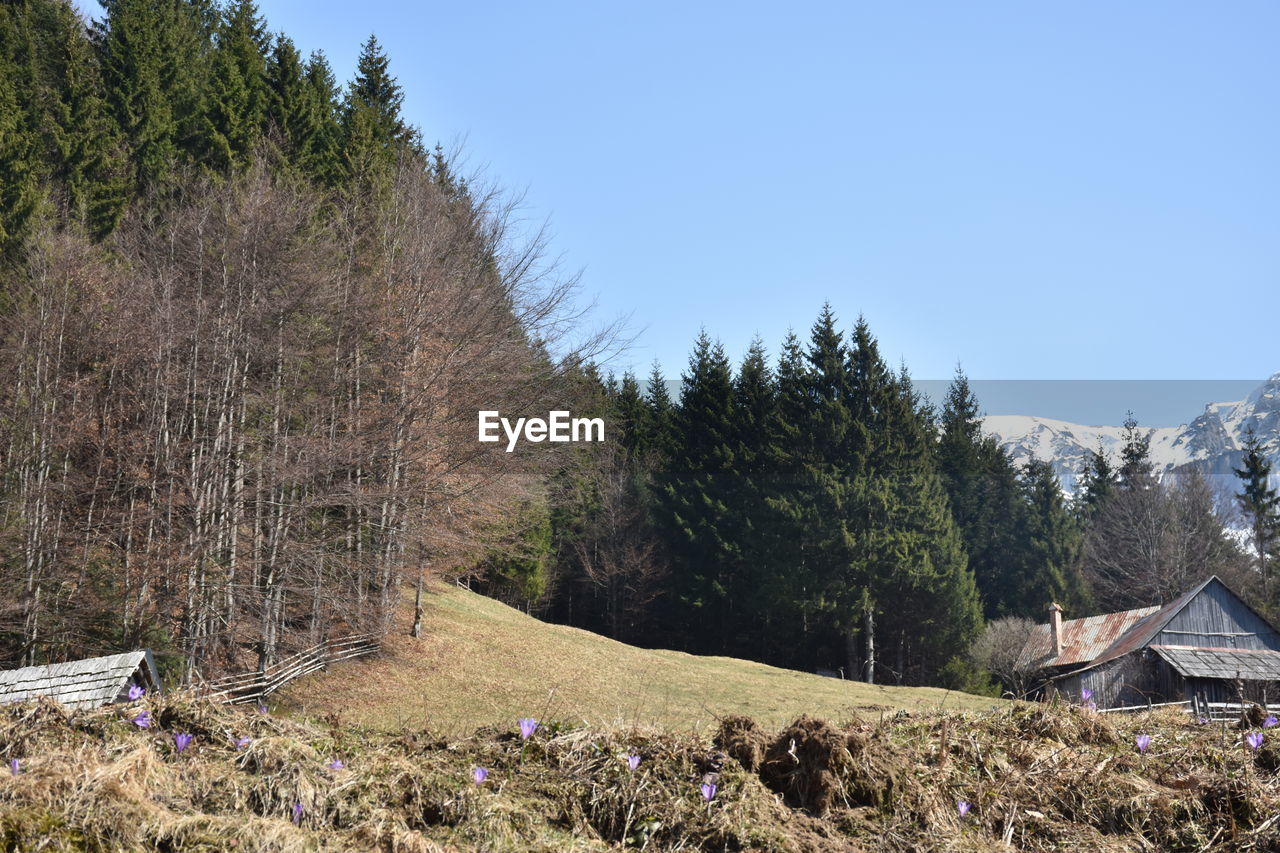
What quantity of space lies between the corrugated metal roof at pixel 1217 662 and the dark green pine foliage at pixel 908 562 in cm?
915

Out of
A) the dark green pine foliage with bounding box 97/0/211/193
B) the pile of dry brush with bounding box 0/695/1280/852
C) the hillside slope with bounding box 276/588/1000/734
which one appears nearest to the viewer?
the pile of dry brush with bounding box 0/695/1280/852

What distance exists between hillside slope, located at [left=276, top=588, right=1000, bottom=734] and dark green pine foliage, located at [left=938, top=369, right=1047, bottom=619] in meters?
22.5

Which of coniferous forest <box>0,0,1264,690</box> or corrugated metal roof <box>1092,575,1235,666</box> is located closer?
coniferous forest <box>0,0,1264,690</box>

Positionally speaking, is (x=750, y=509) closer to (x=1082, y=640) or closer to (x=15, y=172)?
(x=1082, y=640)

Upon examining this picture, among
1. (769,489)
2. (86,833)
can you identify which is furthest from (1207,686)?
(86,833)

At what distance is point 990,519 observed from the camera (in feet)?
173

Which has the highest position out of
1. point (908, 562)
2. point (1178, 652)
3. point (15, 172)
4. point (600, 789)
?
point (15, 172)

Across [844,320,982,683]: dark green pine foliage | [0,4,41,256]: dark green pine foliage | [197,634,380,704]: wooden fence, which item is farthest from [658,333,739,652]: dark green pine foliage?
[0,4,41,256]: dark green pine foliage

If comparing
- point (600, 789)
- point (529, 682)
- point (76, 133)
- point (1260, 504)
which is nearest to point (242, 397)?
point (529, 682)

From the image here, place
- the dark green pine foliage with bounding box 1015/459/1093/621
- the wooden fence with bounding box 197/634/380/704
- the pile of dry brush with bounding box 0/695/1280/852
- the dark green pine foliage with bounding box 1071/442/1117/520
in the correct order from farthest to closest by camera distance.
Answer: the dark green pine foliage with bounding box 1071/442/1117/520
the dark green pine foliage with bounding box 1015/459/1093/621
the wooden fence with bounding box 197/634/380/704
the pile of dry brush with bounding box 0/695/1280/852

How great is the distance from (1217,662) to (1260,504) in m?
28.6

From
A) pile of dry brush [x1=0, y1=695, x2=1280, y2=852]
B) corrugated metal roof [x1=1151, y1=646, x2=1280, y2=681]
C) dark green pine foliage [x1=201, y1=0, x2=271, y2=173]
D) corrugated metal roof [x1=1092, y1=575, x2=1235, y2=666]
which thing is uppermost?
dark green pine foliage [x1=201, y1=0, x2=271, y2=173]

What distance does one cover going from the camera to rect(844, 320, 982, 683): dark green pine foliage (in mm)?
41344

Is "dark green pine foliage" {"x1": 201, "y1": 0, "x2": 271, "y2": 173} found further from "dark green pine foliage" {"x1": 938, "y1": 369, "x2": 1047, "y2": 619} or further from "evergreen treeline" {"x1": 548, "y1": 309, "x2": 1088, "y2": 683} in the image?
"dark green pine foliage" {"x1": 938, "y1": 369, "x2": 1047, "y2": 619}
